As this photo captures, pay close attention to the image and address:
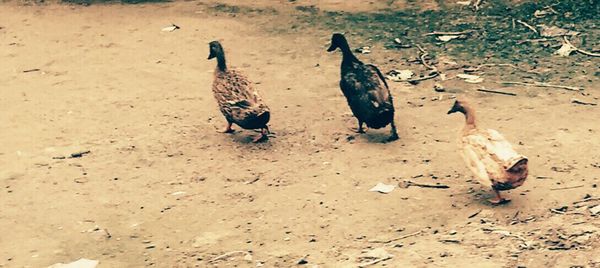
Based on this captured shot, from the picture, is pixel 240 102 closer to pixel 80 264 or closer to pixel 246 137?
pixel 246 137

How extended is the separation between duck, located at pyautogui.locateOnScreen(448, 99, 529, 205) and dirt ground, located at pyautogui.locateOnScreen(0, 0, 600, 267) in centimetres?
19

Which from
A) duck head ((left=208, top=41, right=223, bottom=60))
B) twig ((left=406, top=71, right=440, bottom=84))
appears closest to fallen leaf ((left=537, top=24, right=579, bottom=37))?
twig ((left=406, top=71, right=440, bottom=84))

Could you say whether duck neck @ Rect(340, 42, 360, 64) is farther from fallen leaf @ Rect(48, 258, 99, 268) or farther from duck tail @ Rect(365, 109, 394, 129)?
fallen leaf @ Rect(48, 258, 99, 268)

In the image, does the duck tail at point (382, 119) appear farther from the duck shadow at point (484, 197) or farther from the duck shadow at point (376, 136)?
the duck shadow at point (484, 197)

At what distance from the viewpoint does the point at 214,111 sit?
8.14 m

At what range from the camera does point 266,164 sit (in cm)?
695

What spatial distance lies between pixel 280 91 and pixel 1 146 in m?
2.51

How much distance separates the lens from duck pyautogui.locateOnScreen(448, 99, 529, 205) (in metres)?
5.62

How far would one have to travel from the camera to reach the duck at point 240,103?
7.09m

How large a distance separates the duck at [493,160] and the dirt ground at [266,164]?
187 mm

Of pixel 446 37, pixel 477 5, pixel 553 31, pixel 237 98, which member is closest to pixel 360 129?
pixel 237 98

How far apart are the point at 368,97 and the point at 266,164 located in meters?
0.95

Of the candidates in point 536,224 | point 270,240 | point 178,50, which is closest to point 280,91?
point 178,50

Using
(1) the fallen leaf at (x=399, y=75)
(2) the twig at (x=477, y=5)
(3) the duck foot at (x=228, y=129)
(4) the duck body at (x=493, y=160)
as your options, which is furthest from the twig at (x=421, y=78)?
(4) the duck body at (x=493, y=160)
